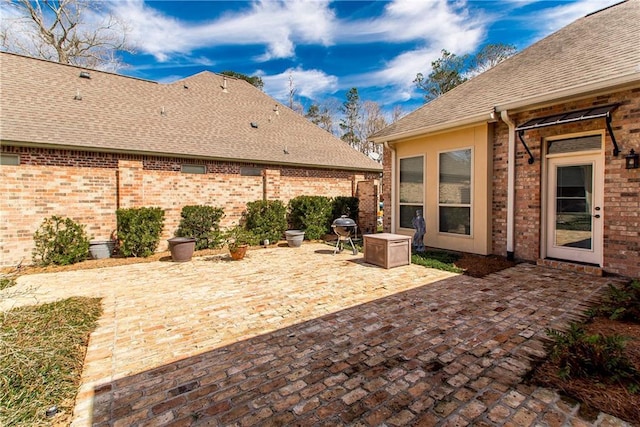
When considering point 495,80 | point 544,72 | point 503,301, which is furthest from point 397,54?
point 503,301

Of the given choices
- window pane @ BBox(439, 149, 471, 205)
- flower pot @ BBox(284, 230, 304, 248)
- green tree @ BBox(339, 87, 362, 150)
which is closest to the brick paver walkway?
window pane @ BBox(439, 149, 471, 205)

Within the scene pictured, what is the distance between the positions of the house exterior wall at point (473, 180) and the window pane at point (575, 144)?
3.87 feet

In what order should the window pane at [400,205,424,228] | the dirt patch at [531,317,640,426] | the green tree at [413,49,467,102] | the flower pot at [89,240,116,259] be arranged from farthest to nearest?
the green tree at [413,49,467,102] → the window pane at [400,205,424,228] → the flower pot at [89,240,116,259] → the dirt patch at [531,317,640,426]

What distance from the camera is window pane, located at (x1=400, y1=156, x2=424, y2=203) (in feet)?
27.8

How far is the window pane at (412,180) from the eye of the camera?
333 inches

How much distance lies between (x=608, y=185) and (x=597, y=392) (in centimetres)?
452

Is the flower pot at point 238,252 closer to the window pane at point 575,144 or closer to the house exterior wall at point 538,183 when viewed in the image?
the house exterior wall at point 538,183

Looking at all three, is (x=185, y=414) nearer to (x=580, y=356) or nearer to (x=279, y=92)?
(x=580, y=356)

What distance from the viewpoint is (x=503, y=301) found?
432cm

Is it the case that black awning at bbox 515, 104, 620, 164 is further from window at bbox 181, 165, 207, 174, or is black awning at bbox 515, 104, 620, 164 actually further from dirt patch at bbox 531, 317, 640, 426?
window at bbox 181, 165, 207, 174

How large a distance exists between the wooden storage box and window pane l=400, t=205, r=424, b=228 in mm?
2207

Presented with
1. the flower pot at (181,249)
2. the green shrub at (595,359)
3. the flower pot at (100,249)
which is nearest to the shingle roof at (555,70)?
the green shrub at (595,359)

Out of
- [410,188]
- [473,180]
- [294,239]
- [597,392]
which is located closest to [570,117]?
[473,180]

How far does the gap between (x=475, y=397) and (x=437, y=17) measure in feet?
32.0
